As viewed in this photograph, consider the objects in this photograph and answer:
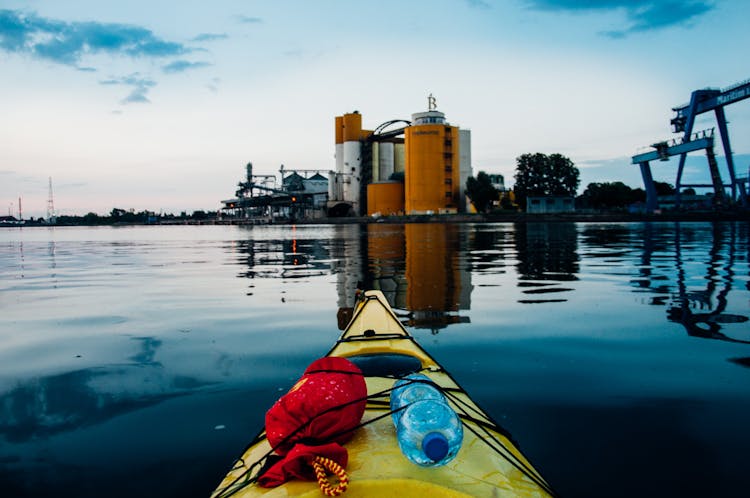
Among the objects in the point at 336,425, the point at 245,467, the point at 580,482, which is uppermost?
Answer: the point at 336,425

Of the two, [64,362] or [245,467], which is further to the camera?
[64,362]

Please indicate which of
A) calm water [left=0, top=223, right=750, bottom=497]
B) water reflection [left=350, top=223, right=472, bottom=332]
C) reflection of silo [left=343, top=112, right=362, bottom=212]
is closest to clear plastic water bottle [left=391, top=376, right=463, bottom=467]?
calm water [left=0, top=223, right=750, bottom=497]

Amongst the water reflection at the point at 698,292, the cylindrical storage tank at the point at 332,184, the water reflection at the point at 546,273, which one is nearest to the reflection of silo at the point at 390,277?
the water reflection at the point at 546,273

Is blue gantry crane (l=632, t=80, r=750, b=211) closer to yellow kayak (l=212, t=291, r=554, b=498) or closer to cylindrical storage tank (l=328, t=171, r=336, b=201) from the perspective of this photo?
cylindrical storage tank (l=328, t=171, r=336, b=201)

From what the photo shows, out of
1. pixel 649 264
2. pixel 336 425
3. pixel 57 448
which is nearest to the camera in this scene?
pixel 336 425

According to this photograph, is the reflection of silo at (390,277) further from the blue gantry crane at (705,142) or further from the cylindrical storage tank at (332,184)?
the cylindrical storage tank at (332,184)

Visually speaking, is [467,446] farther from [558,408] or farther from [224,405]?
[224,405]

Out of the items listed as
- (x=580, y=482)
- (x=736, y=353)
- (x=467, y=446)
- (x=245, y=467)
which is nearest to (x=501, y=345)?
(x=736, y=353)

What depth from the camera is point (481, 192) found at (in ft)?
268

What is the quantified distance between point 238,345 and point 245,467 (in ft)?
14.9

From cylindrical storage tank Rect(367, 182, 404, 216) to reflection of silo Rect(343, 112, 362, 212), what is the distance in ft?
25.8

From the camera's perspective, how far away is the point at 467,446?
9.19ft

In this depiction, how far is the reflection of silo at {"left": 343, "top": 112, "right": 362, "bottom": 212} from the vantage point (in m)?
99.6

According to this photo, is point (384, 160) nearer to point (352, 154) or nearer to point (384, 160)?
point (384, 160)
